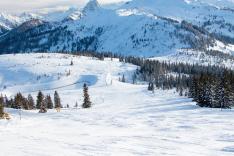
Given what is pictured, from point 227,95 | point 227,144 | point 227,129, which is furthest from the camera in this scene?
point 227,95

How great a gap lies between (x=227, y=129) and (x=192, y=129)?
398cm

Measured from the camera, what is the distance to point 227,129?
53.8 meters

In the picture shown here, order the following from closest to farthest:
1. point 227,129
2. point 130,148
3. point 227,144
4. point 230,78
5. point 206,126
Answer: point 130,148
point 227,144
point 227,129
point 206,126
point 230,78

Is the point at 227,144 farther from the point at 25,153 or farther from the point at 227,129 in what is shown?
the point at 25,153

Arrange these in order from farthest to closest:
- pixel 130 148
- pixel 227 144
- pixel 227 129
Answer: pixel 227 129 < pixel 227 144 < pixel 130 148

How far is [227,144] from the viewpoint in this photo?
1608 inches

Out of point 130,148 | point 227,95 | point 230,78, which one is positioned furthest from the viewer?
point 230,78

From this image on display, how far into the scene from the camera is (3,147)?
34000 millimetres

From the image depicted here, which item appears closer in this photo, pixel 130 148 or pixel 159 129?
pixel 130 148

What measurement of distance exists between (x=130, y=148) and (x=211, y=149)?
6.65 metres

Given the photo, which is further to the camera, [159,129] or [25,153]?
[159,129]

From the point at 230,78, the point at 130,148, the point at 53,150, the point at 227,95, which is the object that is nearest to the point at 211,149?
the point at 130,148

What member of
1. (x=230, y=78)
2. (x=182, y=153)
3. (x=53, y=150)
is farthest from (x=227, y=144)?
(x=230, y=78)

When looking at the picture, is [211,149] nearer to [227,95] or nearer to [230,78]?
[227,95]
